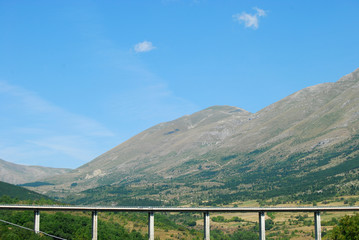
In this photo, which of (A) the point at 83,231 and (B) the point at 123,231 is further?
(B) the point at 123,231

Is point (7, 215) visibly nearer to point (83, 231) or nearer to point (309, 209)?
point (83, 231)

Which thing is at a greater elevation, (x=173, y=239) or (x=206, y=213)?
(x=206, y=213)

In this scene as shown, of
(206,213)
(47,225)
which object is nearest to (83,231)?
(47,225)

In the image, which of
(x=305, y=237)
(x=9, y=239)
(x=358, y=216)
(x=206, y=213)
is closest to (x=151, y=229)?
(x=206, y=213)

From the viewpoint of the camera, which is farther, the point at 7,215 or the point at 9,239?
the point at 7,215

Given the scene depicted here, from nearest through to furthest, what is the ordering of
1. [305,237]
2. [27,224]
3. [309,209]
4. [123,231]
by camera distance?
[309,209] < [27,224] < [123,231] < [305,237]

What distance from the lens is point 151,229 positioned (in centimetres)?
11888

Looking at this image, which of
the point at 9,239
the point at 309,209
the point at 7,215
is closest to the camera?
the point at 9,239

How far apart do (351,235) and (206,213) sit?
39.7 m

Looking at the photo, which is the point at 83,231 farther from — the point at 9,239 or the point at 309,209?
the point at 309,209

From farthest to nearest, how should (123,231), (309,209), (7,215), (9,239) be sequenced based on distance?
(123,231) < (7,215) < (309,209) < (9,239)

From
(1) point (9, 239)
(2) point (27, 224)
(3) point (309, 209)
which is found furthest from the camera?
(2) point (27, 224)

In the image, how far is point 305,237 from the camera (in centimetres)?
19262

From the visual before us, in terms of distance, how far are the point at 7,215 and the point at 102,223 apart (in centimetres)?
3633
